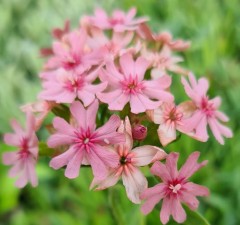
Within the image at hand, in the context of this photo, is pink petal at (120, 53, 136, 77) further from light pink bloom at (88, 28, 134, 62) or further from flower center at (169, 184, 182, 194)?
flower center at (169, 184, 182, 194)

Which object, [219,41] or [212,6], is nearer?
[219,41]

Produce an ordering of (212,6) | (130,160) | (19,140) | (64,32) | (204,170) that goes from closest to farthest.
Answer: (130,160) < (19,140) < (64,32) < (204,170) < (212,6)

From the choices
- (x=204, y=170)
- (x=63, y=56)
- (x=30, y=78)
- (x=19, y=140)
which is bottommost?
(x=30, y=78)

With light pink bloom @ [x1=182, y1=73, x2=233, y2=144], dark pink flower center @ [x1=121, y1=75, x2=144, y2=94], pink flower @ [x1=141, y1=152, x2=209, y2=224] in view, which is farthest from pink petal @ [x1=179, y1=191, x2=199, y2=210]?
dark pink flower center @ [x1=121, y1=75, x2=144, y2=94]

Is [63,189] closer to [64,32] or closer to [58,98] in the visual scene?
[64,32]

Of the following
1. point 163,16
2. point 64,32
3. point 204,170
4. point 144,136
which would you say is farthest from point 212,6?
point 144,136

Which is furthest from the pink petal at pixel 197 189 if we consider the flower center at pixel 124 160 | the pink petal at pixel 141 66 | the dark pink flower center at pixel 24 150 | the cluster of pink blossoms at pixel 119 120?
the dark pink flower center at pixel 24 150
